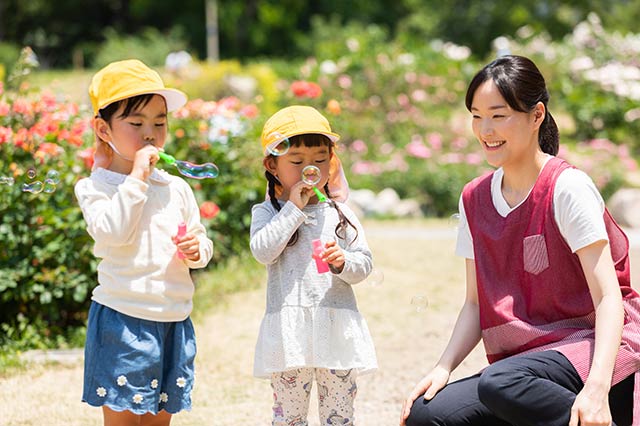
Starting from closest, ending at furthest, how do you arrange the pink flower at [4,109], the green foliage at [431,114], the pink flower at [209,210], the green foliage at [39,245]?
the green foliage at [39,245], the pink flower at [4,109], the pink flower at [209,210], the green foliage at [431,114]

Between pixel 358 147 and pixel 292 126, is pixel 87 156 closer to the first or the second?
pixel 292 126

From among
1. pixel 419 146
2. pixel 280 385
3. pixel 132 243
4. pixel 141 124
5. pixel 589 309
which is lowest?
pixel 280 385

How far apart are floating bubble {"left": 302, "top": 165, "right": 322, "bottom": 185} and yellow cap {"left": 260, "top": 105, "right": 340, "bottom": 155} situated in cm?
11

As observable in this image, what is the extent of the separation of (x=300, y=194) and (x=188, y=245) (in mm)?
353

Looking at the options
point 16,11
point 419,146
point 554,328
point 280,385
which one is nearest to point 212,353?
point 280,385

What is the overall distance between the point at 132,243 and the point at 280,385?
1.97 ft

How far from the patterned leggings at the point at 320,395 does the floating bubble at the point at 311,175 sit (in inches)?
21.8

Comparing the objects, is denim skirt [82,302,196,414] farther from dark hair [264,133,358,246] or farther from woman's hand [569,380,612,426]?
woman's hand [569,380,612,426]

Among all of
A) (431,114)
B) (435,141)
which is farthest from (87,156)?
(431,114)

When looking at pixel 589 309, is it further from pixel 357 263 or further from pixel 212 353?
pixel 212 353

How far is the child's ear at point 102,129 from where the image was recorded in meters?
2.70

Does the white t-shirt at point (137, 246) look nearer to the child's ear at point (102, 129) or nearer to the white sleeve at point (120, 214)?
the white sleeve at point (120, 214)

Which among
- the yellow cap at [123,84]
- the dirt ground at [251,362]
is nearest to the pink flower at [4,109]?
the dirt ground at [251,362]

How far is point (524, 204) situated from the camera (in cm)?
257
